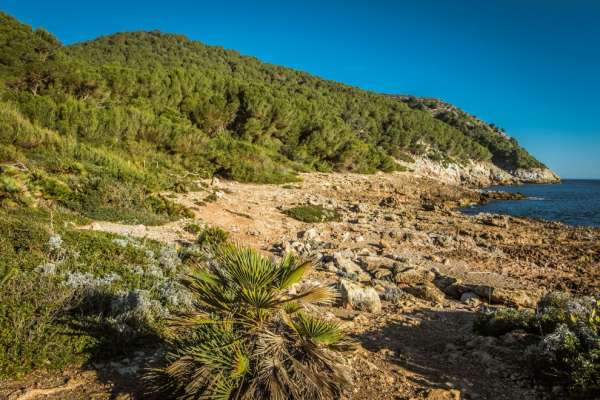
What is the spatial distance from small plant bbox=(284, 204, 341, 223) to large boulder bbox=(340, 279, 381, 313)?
7975 millimetres

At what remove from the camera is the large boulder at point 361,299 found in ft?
20.8

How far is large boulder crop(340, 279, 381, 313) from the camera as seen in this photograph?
6.34m

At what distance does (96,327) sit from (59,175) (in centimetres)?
911

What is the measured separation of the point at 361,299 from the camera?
6.40m

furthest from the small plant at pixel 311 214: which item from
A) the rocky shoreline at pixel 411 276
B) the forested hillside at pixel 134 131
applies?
the forested hillside at pixel 134 131

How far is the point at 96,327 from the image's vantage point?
4.34 m

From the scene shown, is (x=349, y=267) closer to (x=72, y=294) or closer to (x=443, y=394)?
(x=443, y=394)

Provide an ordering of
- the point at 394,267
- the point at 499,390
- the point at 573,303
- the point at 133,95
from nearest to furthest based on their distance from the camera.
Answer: the point at 499,390
the point at 573,303
the point at 394,267
the point at 133,95

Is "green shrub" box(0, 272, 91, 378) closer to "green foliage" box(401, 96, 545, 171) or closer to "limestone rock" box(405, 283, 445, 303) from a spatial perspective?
"limestone rock" box(405, 283, 445, 303)

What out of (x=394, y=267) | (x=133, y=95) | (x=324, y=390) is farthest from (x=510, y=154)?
(x=324, y=390)

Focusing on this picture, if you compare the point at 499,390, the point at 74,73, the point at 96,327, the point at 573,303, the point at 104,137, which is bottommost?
the point at 499,390

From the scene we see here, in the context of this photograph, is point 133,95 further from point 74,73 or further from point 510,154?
point 510,154

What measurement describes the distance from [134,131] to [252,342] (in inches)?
760

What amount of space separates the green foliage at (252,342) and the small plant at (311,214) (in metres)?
11.2
